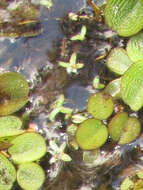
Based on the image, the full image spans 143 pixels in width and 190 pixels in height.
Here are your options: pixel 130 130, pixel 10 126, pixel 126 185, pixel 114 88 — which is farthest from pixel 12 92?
pixel 126 185

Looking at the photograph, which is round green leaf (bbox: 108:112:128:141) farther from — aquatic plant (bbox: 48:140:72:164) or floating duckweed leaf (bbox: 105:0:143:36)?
floating duckweed leaf (bbox: 105:0:143:36)

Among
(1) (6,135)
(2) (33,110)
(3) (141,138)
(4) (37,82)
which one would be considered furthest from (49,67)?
(3) (141,138)

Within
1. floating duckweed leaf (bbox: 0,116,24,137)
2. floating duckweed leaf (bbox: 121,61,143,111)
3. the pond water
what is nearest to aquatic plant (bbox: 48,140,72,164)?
the pond water

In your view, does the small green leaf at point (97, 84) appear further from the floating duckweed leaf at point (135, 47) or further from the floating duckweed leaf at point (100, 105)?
the floating duckweed leaf at point (135, 47)

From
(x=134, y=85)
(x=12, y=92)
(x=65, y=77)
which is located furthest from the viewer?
(x=65, y=77)

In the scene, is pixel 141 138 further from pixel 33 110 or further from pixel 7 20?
pixel 7 20

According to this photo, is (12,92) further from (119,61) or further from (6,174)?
(119,61)
